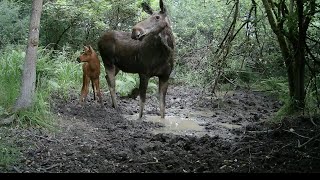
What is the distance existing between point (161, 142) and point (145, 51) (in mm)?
2099

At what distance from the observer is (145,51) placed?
6.23 meters

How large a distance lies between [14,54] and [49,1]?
284 centimetres

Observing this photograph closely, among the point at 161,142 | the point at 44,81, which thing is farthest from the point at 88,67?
the point at 161,142

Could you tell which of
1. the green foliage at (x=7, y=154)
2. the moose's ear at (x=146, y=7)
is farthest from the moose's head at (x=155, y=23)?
the green foliage at (x=7, y=154)

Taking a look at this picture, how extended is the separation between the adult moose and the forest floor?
488 mm

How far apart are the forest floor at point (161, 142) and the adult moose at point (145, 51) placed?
488 mm

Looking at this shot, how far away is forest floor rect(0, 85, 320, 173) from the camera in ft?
10.5

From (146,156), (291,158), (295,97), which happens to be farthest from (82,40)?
(291,158)

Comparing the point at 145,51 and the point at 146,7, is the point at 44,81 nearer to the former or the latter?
the point at 145,51

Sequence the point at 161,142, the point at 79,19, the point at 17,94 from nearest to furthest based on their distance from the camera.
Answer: the point at 161,142 < the point at 17,94 < the point at 79,19

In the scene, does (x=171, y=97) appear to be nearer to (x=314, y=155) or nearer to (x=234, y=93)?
(x=234, y=93)

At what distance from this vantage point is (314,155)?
316 cm

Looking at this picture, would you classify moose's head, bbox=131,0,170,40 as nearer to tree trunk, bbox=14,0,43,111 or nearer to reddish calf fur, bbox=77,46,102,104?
reddish calf fur, bbox=77,46,102,104

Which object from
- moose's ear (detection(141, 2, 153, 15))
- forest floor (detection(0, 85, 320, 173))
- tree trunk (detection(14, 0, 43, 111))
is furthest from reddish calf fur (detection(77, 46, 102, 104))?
tree trunk (detection(14, 0, 43, 111))
